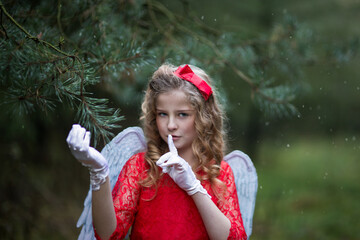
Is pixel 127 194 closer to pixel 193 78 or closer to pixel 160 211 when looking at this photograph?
pixel 160 211

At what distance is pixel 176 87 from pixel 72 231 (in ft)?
10.0

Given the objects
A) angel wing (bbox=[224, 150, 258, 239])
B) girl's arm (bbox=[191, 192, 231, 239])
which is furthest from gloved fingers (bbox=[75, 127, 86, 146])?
angel wing (bbox=[224, 150, 258, 239])

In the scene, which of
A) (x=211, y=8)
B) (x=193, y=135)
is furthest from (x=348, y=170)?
(x=193, y=135)

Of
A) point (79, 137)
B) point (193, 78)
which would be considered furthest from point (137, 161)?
point (79, 137)

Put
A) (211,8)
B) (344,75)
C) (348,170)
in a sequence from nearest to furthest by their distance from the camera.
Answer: (211,8), (344,75), (348,170)

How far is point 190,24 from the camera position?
9.44ft

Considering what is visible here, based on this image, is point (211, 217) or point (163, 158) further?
point (211, 217)

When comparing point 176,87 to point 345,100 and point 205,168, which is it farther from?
point 345,100

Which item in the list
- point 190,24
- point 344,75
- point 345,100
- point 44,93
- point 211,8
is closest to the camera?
point 44,93

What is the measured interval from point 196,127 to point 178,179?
0.98ft

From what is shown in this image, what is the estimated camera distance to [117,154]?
7.11 feet

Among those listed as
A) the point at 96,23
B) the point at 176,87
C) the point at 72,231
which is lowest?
the point at 72,231

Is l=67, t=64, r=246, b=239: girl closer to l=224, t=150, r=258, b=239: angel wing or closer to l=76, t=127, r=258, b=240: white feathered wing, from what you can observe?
l=76, t=127, r=258, b=240: white feathered wing

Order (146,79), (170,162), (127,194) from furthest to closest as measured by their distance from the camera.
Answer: (146,79), (127,194), (170,162)
